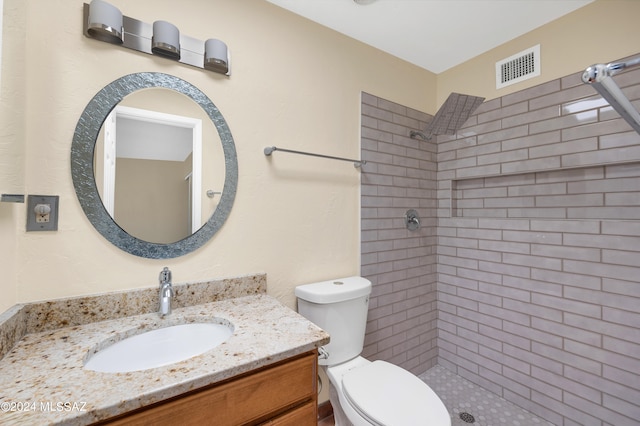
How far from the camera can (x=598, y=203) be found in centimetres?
152

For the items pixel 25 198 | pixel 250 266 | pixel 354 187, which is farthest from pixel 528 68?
pixel 25 198

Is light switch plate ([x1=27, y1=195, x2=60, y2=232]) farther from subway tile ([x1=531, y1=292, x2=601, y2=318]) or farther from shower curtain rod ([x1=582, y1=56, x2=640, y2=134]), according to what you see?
subway tile ([x1=531, y1=292, x2=601, y2=318])

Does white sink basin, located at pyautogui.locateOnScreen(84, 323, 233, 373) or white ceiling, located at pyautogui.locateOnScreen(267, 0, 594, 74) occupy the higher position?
white ceiling, located at pyautogui.locateOnScreen(267, 0, 594, 74)

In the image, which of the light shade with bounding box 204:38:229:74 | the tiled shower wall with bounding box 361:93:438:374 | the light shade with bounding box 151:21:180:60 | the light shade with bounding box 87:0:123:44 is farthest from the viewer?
the tiled shower wall with bounding box 361:93:438:374

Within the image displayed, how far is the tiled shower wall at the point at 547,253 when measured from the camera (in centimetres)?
140

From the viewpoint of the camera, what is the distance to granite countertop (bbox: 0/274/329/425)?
0.58 metres

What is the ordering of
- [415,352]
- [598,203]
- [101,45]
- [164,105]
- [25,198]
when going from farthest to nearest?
[415,352], [598,203], [164,105], [101,45], [25,198]

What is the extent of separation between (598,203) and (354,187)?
4.45 feet

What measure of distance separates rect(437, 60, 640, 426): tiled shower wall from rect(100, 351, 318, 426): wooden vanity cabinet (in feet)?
5.09

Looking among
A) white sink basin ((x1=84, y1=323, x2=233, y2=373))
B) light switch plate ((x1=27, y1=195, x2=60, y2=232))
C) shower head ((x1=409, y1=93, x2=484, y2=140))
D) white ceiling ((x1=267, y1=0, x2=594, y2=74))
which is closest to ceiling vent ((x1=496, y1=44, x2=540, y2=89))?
white ceiling ((x1=267, y1=0, x2=594, y2=74))

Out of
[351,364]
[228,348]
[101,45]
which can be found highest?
[101,45]

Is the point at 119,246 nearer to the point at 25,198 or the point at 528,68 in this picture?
the point at 25,198

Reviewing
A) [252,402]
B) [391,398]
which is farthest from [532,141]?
[252,402]

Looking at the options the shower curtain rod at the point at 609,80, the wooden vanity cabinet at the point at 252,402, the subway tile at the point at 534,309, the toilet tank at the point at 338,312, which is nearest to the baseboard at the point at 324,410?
the toilet tank at the point at 338,312
